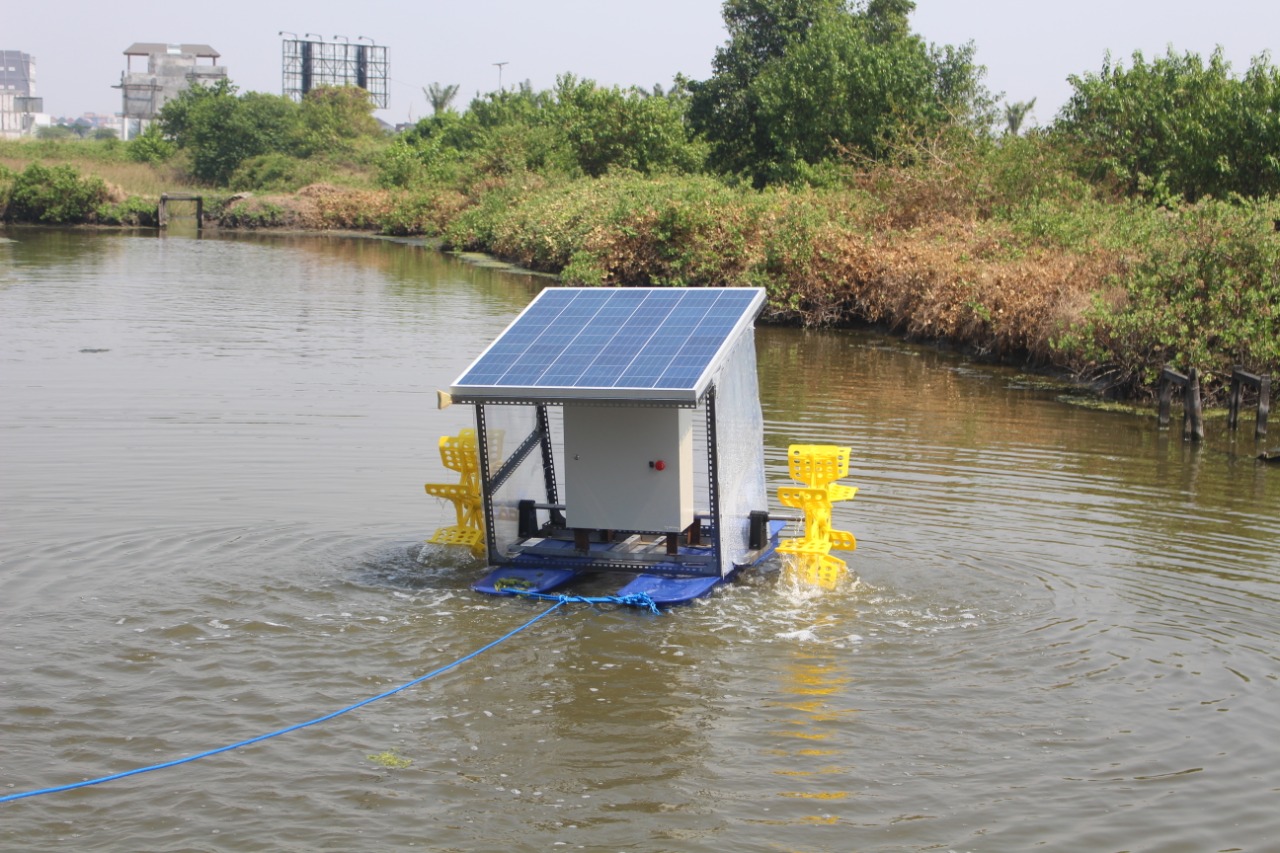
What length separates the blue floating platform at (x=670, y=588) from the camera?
34.3ft

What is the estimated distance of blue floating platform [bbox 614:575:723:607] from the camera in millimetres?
10469

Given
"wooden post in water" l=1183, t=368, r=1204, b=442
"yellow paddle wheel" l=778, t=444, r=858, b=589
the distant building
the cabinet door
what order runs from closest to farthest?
the cabinet door → "yellow paddle wheel" l=778, t=444, r=858, b=589 → "wooden post in water" l=1183, t=368, r=1204, b=442 → the distant building

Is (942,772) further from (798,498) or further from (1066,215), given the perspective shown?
(1066,215)

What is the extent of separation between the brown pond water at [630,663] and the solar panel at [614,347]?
69.8 inches

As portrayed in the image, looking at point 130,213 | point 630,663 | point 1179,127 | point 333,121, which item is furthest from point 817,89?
point 333,121

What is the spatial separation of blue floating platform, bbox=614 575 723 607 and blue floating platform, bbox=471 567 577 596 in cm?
52

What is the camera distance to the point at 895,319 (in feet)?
101

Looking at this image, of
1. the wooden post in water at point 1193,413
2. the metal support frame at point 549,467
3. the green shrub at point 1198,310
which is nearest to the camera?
the metal support frame at point 549,467

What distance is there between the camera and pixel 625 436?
1080cm

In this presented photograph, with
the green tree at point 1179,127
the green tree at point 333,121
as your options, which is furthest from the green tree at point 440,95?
the green tree at point 1179,127

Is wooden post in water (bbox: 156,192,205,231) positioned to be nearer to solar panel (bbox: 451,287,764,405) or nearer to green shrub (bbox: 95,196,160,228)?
green shrub (bbox: 95,196,160,228)

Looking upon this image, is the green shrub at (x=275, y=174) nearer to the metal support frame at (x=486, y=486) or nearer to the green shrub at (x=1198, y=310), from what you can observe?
the green shrub at (x=1198, y=310)

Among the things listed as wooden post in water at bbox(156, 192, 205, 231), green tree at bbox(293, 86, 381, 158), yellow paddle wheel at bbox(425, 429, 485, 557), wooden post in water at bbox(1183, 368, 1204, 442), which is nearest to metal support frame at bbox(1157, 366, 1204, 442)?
wooden post in water at bbox(1183, 368, 1204, 442)

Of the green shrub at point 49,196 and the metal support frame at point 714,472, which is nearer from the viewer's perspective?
the metal support frame at point 714,472
